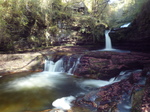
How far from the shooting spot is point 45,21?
1318 cm

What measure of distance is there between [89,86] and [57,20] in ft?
36.8

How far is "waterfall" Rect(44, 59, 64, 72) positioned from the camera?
886 cm

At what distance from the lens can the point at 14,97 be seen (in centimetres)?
491

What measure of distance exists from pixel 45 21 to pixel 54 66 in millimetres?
6895

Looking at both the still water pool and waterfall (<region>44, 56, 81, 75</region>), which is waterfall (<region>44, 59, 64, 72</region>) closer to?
waterfall (<region>44, 56, 81, 75</region>)

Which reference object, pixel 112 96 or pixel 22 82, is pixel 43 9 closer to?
pixel 22 82

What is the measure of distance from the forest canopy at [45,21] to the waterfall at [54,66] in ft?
15.2

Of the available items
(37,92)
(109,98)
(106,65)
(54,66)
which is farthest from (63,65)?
(109,98)

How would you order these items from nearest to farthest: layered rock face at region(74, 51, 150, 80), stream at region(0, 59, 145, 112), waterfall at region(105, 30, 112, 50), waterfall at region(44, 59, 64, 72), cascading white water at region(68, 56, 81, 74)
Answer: stream at region(0, 59, 145, 112)
layered rock face at region(74, 51, 150, 80)
cascading white water at region(68, 56, 81, 74)
waterfall at region(44, 59, 64, 72)
waterfall at region(105, 30, 112, 50)

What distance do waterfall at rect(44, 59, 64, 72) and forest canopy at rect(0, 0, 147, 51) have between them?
463cm

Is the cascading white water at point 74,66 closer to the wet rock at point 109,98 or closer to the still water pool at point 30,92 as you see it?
the still water pool at point 30,92

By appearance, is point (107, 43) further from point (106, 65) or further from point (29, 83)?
point (29, 83)

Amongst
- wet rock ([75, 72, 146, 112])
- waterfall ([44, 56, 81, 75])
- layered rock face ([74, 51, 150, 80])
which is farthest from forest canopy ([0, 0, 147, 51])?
wet rock ([75, 72, 146, 112])

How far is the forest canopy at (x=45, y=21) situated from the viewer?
10.5m
